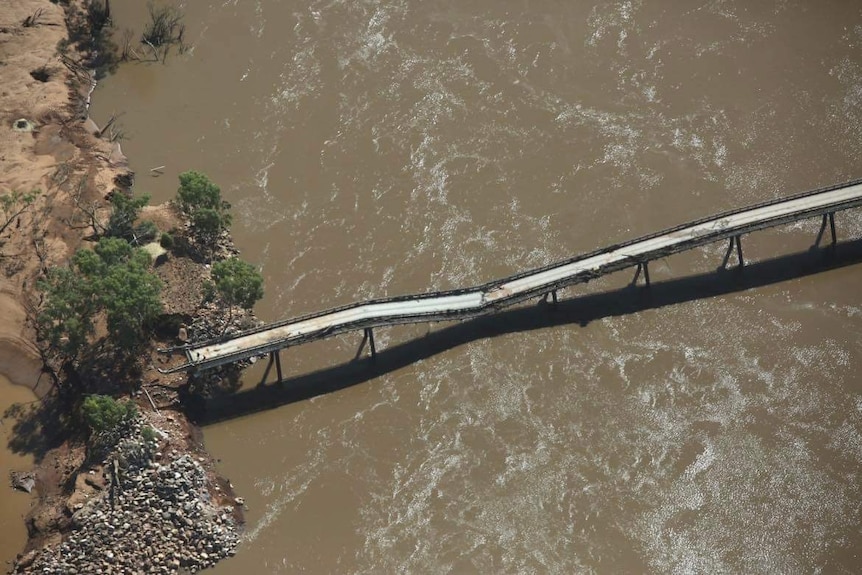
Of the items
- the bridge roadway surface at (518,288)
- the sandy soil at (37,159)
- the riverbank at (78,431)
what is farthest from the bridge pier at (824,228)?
the sandy soil at (37,159)

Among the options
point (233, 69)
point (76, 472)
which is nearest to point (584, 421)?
point (76, 472)

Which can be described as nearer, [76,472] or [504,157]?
[76,472]

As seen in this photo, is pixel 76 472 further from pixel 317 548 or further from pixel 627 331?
pixel 627 331

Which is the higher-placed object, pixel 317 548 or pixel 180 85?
pixel 180 85

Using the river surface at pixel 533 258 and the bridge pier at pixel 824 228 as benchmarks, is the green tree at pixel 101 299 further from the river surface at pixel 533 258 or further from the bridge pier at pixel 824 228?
the bridge pier at pixel 824 228

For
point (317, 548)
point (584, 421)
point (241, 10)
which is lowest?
point (317, 548)

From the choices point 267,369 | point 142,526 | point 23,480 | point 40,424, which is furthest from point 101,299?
point 142,526
